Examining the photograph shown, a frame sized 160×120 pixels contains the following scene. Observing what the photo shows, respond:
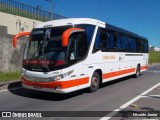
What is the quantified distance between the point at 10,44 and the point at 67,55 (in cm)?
867

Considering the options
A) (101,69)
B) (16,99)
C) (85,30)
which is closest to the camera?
(16,99)

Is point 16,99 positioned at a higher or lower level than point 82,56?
lower

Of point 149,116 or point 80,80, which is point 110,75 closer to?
point 80,80

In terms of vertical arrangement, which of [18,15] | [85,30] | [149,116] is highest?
[18,15]

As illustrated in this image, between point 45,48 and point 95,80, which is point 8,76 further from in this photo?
point 45,48

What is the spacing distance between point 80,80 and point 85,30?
6.31 feet

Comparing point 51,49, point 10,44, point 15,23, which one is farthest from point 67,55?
point 15,23

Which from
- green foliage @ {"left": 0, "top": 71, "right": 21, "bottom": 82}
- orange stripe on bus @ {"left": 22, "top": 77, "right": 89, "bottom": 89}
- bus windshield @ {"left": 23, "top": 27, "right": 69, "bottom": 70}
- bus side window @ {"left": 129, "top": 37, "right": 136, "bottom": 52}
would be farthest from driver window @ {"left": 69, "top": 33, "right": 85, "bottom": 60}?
bus side window @ {"left": 129, "top": 37, "right": 136, "bottom": 52}

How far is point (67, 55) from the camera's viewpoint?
1009cm

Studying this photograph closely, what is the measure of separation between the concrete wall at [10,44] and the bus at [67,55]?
596 cm

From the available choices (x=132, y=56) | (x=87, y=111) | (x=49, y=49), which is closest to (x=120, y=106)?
(x=87, y=111)

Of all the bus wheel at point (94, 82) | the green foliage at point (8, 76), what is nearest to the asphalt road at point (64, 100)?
the bus wheel at point (94, 82)

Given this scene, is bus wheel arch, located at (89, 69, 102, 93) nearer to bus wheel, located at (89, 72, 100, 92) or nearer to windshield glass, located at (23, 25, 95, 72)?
bus wheel, located at (89, 72, 100, 92)

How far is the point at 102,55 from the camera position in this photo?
12.9m
